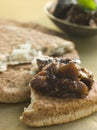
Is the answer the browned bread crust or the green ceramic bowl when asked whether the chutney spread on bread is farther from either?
the green ceramic bowl

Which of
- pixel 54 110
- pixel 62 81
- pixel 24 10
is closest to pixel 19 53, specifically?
pixel 62 81

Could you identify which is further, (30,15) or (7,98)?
(30,15)

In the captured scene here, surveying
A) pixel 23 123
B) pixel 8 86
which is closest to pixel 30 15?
pixel 8 86

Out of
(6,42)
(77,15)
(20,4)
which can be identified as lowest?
(20,4)

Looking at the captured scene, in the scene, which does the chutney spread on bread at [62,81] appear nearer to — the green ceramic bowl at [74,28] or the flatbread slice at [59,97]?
the flatbread slice at [59,97]

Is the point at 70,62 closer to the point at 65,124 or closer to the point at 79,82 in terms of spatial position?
the point at 79,82

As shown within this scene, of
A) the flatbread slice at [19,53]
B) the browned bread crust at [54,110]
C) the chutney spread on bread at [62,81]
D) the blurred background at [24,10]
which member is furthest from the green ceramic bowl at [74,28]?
the browned bread crust at [54,110]

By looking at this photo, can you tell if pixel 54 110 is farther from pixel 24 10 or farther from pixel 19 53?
pixel 24 10
